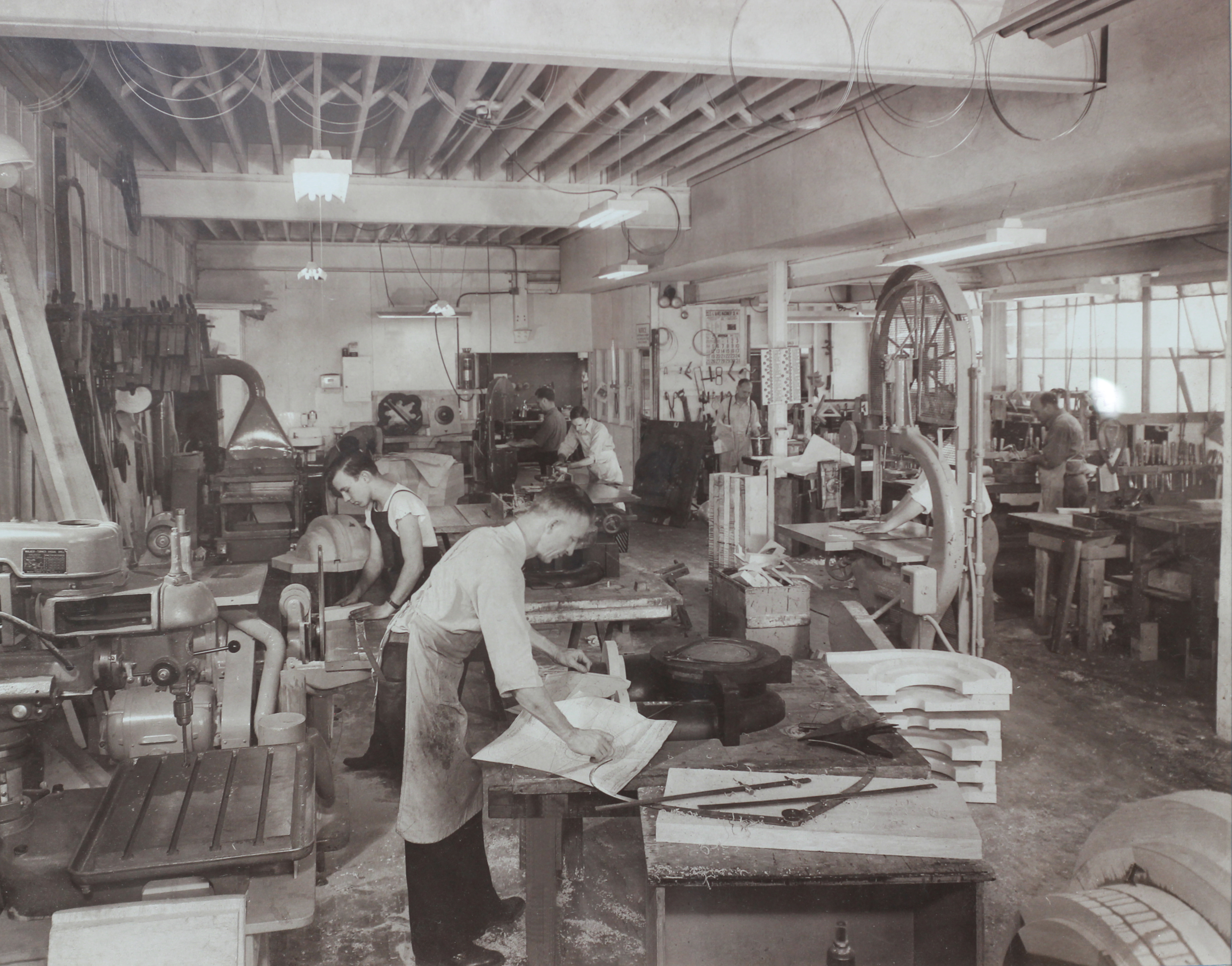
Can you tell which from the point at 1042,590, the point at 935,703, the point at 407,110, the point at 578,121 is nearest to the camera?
the point at 935,703

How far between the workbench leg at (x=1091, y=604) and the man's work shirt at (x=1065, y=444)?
7.71 feet

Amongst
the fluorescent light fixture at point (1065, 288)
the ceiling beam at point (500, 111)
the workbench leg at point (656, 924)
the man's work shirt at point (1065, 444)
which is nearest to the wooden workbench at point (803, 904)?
the workbench leg at point (656, 924)

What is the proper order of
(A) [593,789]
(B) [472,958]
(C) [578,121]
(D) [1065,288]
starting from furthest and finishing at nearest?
(D) [1065,288] → (C) [578,121] → (B) [472,958] → (A) [593,789]

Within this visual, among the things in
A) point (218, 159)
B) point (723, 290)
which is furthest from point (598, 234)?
point (218, 159)

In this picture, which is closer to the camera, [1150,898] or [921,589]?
[1150,898]

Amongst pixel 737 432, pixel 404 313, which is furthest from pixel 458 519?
pixel 404 313

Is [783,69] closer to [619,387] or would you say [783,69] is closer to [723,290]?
[723,290]

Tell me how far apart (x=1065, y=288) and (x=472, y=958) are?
8.94 meters

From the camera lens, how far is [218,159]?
7.05 metres

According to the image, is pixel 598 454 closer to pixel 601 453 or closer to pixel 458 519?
pixel 601 453

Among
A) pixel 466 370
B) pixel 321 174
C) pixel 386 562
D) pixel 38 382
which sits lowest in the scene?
pixel 386 562

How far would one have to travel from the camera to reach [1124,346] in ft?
39.6

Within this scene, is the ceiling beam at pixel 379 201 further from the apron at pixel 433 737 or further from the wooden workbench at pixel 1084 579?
the apron at pixel 433 737

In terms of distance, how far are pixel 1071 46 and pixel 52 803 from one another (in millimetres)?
4781
